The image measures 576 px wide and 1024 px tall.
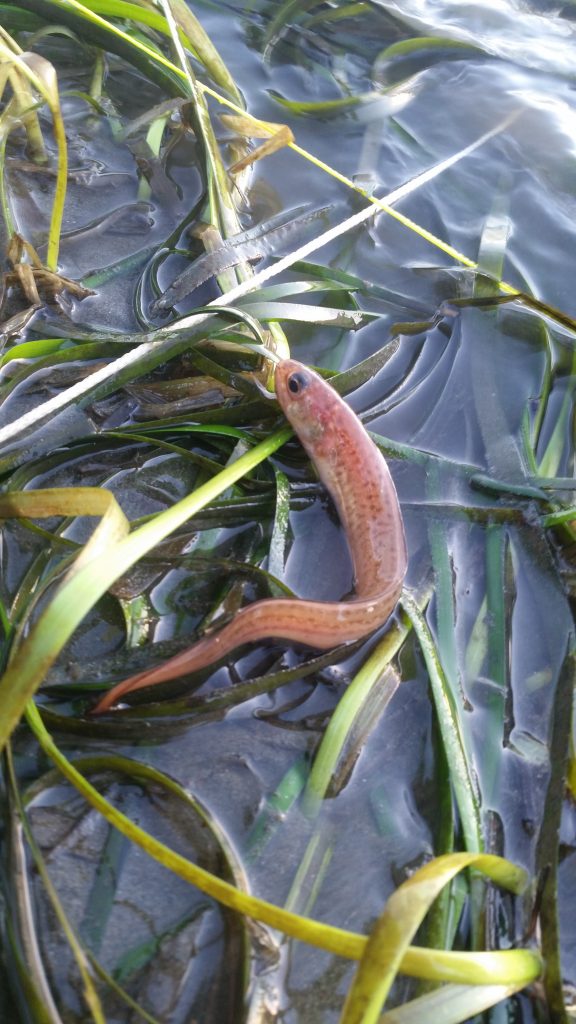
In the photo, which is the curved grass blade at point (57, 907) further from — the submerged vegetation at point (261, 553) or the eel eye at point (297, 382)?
the eel eye at point (297, 382)

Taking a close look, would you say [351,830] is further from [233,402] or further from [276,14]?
[276,14]

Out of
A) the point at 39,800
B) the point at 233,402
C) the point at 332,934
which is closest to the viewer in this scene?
the point at 332,934

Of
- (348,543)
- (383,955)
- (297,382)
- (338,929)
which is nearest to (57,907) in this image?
(338,929)

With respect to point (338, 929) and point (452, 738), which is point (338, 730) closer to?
point (452, 738)

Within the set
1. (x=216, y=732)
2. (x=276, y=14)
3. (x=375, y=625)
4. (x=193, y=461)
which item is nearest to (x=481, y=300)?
(x=193, y=461)

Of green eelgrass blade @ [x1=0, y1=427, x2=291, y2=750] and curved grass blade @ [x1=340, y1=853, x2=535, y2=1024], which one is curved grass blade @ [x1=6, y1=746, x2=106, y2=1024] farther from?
curved grass blade @ [x1=340, y1=853, x2=535, y2=1024]

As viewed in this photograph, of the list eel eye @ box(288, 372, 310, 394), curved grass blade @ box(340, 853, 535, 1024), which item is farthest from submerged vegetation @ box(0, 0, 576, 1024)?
eel eye @ box(288, 372, 310, 394)
